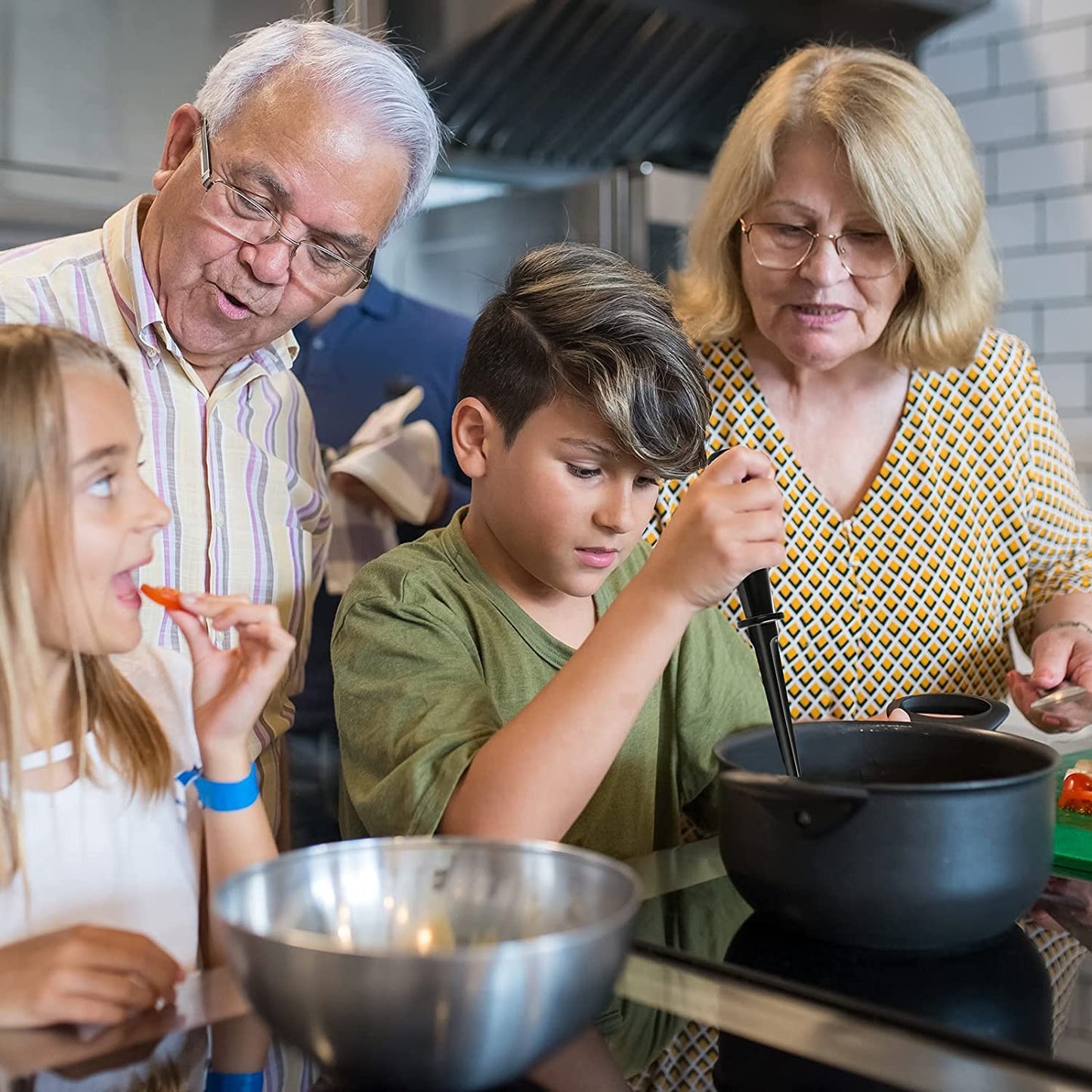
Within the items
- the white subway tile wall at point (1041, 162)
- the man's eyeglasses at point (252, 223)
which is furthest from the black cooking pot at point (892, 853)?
the white subway tile wall at point (1041, 162)

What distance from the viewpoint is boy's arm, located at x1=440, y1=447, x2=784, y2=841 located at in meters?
0.93

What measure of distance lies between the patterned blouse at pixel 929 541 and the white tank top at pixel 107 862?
2.25 feet

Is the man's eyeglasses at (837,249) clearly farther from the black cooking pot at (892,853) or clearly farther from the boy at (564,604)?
the black cooking pot at (892,853)

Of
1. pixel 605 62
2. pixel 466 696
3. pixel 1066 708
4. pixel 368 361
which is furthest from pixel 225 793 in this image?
pixel 605 62

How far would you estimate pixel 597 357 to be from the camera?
45.9 inches

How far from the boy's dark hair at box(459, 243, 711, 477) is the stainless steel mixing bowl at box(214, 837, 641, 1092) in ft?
1.80

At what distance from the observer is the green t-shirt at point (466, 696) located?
103 centimetres

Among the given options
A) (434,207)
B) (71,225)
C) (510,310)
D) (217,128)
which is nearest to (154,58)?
(71,225)

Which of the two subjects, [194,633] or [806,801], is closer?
[806,801]

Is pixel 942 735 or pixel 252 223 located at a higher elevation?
pixel 252 223

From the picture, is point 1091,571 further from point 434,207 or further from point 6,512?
point 434,207

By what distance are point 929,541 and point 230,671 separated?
0.98 metres

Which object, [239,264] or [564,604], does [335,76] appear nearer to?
[239,264]

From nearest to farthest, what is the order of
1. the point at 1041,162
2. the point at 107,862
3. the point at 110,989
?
the point at 110,989, the point at 107,862, the point at 1041,162
